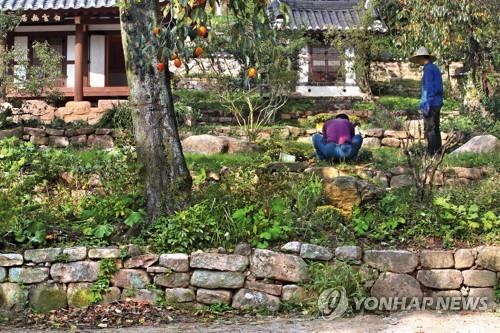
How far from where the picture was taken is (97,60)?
1880 centimetres

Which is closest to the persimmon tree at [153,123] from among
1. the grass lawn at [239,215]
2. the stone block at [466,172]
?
the grass lawn at [239,215]

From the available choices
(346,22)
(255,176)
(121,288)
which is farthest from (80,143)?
(346,22)

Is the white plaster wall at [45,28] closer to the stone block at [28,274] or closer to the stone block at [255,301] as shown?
the stone block at [28,274]

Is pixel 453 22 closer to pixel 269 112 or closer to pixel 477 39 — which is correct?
pixel 477 39

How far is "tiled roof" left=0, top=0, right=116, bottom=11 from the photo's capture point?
1581cm

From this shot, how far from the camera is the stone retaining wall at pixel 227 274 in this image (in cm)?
618

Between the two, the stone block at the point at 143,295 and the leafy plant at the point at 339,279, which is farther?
the stone block at the point at 143,295

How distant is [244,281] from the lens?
6207 millimetres

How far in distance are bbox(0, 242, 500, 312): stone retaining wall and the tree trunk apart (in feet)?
2.43

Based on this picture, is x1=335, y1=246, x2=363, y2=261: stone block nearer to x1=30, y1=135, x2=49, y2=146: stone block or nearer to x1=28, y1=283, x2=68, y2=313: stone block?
x1=28, y1=283, x2=68, y2=313: stone block

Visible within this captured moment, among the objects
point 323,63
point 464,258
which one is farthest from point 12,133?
point 323,63

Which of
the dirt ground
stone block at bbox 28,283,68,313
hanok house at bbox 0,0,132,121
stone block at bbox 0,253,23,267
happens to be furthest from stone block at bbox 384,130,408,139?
stone block at bbox 0,253,23,267

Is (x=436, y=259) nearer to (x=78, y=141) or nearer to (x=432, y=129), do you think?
(x=432, y=129)

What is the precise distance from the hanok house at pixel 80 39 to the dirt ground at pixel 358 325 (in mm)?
11840
